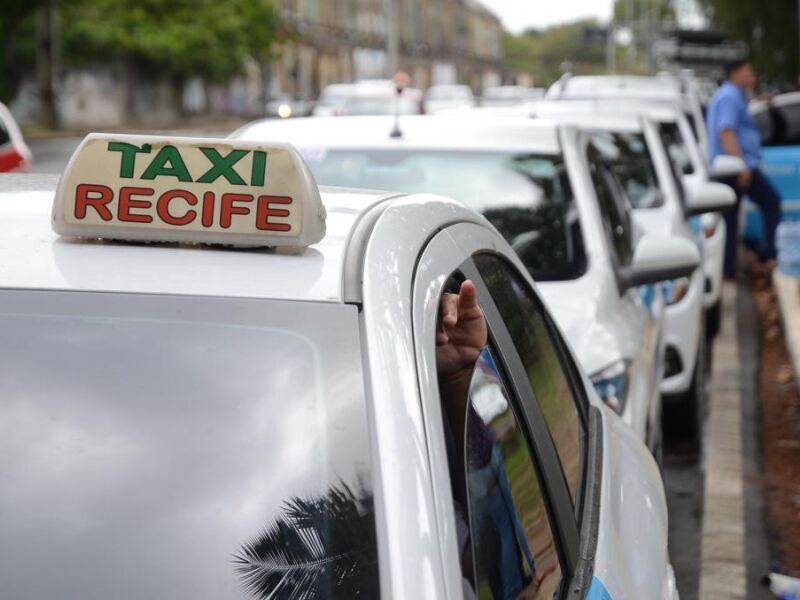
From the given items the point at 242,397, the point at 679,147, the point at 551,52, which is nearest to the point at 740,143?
the point at 679,147

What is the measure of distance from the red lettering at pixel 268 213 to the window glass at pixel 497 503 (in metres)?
0.34

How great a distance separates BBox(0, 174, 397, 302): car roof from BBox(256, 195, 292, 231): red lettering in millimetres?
48

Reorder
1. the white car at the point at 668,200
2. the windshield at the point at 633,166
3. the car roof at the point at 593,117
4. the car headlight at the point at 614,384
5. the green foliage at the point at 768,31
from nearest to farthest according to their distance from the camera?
the car headlight at the point at 614,384 → the white car at the point at 668,200 → the car roof at the point at 593,117 → the windshield at the point at 633,166 → the green foliage at the point at 768,31

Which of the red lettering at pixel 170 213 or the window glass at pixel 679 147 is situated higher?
the red lettering at pixel 170 213

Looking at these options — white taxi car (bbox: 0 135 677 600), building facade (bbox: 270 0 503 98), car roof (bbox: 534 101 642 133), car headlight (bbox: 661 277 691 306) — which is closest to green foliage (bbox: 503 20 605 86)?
building facade (bbox: 270 0 503 98)

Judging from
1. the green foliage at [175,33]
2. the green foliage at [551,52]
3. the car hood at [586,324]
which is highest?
the car hood at [586,324]

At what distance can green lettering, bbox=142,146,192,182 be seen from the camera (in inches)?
89.7

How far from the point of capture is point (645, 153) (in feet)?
30.6

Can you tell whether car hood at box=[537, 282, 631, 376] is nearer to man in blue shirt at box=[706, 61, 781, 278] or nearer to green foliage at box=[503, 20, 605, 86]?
man in blue shirt at box=[706, 61, 781, 278]

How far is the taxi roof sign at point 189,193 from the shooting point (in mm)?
2250

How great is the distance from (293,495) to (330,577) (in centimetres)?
13

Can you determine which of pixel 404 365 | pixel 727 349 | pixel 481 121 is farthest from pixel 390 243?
pixel 727 349

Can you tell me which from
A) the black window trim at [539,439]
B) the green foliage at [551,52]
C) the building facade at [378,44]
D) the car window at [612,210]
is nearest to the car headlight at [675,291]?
the car window at [612,210]

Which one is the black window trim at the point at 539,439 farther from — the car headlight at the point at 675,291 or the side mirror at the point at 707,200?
the side mirror at the point at 707,200
